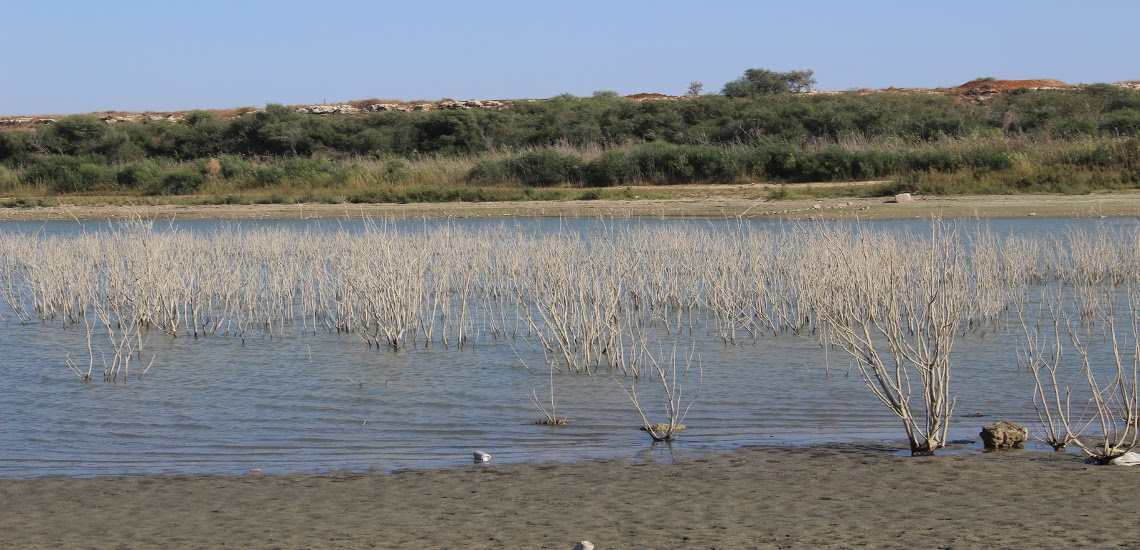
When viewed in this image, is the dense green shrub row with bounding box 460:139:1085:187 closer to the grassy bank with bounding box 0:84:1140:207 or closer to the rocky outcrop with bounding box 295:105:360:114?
the grassy bank with bounding box 0:84:1140:207

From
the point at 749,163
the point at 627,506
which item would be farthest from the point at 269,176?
the point at 627,506

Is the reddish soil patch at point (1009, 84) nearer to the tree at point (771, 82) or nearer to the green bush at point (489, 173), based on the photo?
the tree at point (771, 82)

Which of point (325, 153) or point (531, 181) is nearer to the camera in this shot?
point (531, 181)

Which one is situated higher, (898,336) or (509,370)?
(898,336)

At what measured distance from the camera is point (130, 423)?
7.35 metres

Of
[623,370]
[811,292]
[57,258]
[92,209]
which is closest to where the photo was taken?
[623,370]

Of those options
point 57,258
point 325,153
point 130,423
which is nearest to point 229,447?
point 130,423

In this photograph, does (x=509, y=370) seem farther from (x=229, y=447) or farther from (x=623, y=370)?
(x=229, y=447)

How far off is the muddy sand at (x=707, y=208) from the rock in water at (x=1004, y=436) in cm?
1472

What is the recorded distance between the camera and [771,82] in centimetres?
6469

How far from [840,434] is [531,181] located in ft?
85.2

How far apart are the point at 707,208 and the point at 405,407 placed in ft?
60.8

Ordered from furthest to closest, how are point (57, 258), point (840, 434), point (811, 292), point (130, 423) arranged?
point (57, 258) < point (811, 292) < point (130, 423) < point (840, 434)

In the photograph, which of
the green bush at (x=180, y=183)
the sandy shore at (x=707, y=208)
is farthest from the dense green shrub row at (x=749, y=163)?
the green bush at (x=180, y=183)
